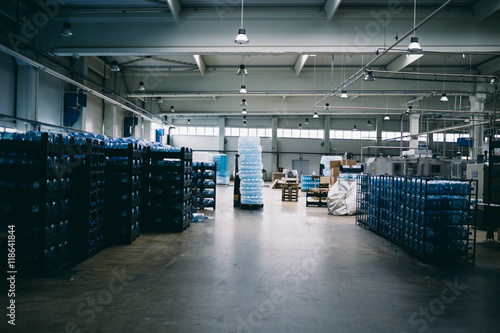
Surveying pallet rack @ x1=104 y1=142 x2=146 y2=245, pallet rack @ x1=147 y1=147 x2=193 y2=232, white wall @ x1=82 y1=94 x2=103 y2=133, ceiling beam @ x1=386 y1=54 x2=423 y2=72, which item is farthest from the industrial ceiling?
white wall @ x1=82 y1=94 x2=103 y2=133

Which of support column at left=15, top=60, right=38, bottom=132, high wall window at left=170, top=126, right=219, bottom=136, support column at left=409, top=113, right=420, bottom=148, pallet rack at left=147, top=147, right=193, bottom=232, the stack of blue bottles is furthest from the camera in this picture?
high wall window at left=170, top=126, right=219, bottom=136

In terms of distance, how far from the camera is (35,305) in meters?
4.12

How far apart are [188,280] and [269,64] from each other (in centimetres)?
1539

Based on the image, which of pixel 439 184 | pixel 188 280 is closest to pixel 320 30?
pixel 439 184

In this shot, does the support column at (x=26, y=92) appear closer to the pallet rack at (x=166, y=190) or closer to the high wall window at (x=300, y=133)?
the pallet rack at (x=166, y=190)

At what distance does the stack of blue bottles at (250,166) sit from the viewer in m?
13.8

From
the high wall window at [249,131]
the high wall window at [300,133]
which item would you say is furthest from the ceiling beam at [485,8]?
the high wall window at [249,131]

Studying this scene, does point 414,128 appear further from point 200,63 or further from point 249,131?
point 249,131

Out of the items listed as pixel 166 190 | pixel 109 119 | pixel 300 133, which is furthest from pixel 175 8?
pixel 300 133

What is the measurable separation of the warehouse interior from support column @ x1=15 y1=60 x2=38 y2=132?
0.05 metres

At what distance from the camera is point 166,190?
344 inches

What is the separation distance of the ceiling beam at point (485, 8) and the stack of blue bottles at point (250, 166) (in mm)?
8238

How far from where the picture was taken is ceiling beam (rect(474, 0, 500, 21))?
383 inches

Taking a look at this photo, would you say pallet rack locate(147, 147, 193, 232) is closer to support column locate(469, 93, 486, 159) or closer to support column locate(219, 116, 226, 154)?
support column locate(469, 93, 486, 159)
